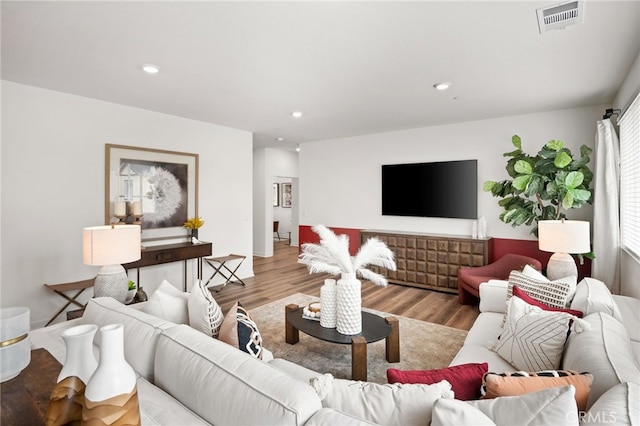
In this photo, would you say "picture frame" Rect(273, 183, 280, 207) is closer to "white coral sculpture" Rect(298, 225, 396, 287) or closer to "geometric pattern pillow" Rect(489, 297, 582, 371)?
"white coral sculpture" Rect(298, 225, 396, 287)

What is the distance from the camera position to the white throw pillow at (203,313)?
181 centimetres

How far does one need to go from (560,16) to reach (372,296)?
3.69m

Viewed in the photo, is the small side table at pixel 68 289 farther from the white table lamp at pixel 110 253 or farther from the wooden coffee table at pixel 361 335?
the wooden coffee table at pixel 361 335

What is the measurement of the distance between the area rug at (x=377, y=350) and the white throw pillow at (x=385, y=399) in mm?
1526

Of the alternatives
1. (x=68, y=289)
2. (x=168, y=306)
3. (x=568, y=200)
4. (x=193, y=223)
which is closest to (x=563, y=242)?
(x=568, y=200)

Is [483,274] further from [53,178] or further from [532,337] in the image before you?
[53,178]

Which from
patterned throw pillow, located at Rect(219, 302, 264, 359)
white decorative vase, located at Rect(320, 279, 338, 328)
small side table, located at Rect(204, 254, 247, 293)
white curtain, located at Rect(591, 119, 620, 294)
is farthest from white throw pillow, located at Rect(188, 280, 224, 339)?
white curtain, located at Rect(591, 119, 620, 294)

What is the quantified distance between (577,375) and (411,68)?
8.53ft

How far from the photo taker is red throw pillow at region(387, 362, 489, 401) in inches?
45.3

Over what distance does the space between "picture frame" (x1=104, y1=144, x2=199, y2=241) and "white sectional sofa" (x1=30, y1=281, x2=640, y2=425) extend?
249cm

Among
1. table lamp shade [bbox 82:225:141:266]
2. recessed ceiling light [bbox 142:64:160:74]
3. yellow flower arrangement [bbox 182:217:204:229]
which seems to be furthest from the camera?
yellow flower arrangement [bbox 182:217:204:229]

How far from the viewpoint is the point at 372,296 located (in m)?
4.64

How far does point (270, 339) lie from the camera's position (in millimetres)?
3168

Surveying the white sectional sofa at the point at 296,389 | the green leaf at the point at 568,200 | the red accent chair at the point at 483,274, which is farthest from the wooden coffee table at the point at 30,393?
the green leaf at the point at 568,200
